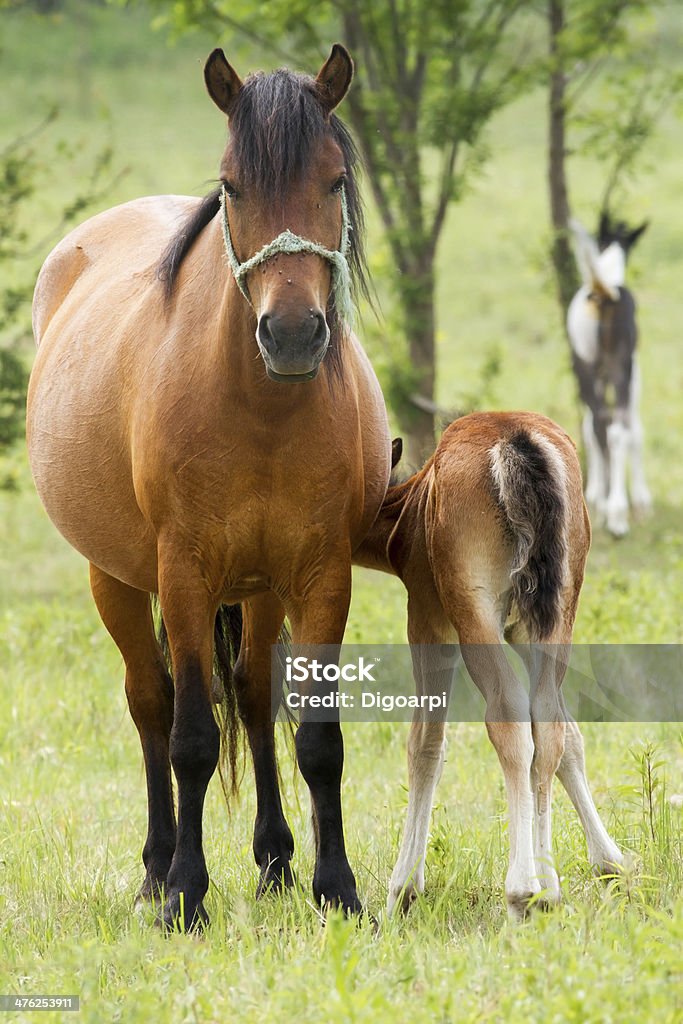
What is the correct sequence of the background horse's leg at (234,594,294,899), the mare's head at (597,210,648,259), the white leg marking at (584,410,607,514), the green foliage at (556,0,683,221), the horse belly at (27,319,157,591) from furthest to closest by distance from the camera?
1. the mare's head at (597,210,648,259)
2. the white leg marking at (584,410,607,514)
3. the green foliage at (556,0,683,221)
4. the background horse's leg at (234,594,294,899)
5. the horse belly at (27,319,157,591)

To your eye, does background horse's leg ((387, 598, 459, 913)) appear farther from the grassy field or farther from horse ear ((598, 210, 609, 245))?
horse ear ((598, 210, 609, 245))

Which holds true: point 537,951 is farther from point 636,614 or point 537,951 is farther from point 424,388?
point 424,388

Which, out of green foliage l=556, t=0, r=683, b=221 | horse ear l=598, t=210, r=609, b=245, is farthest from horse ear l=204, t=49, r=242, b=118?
horse ear l=598, t=210, r=609, b=245

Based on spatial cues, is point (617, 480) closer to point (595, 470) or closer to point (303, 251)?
point (595, 470)

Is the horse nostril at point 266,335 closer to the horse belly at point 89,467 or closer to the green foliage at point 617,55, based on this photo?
the horse belly at point 89,467

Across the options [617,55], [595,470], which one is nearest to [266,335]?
[595,470]

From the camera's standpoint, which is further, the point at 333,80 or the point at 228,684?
the point at 228,684

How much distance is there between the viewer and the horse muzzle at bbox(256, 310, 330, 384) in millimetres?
3209

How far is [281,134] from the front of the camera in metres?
3.38

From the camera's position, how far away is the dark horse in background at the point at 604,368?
11.0 metres

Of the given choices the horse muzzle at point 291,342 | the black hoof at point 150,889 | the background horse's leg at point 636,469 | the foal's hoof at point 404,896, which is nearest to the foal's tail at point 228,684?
the black hoof at point 150,889

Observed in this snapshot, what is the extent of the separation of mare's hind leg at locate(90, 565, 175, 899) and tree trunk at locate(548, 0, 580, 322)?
7.85 meters

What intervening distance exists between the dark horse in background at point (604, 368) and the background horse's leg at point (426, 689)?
7.00 meters

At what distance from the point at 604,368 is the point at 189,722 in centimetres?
821
